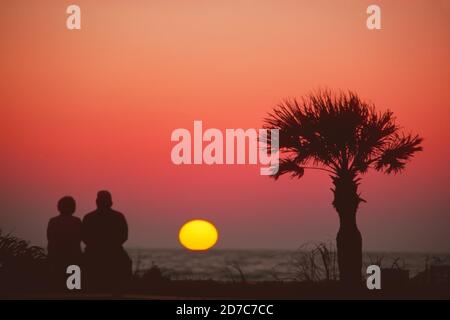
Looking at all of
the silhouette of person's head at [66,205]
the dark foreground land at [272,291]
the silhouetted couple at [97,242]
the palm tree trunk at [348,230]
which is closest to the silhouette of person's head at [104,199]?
the silhouetted couple at [97,242]

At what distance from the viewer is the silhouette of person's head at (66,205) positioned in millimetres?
11852

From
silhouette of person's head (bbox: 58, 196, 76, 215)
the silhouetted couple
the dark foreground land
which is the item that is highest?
silhouette of person's head (bbox: 58, 196, 76, 215)

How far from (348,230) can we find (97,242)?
4.60 m

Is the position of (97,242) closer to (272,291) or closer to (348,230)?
(272,291)

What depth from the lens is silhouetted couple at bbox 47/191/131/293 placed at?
11.7m

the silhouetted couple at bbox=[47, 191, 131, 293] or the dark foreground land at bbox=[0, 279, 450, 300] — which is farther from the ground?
the silhouetted couple at bbox=[47, 191, 131, 293]

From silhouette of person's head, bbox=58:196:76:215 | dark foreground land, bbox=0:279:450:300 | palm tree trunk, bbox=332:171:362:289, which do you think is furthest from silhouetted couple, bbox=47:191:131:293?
palm tree trunk, bbox=332:171:362:289

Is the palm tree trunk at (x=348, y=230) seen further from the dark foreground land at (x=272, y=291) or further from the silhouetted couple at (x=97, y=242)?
the silhouetted couple at (x=97, y=242)

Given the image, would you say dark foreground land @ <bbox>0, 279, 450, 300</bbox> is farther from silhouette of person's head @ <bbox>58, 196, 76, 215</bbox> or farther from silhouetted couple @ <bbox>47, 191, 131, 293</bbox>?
silhouette of person's head @ <bbox>58, 196, 76, 215</bbox>

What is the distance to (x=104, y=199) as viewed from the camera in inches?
458

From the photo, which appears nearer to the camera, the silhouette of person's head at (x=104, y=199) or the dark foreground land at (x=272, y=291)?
the silhouette of person's head at (x=104, y=199)

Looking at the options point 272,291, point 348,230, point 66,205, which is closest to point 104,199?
A: point 66,205

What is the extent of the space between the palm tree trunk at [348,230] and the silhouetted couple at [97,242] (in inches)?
161
